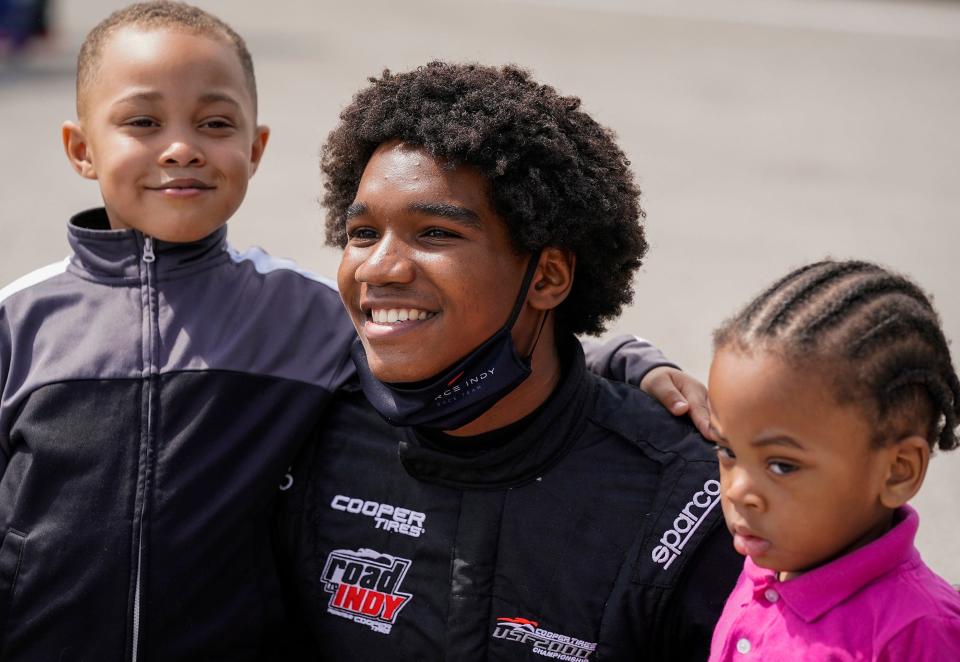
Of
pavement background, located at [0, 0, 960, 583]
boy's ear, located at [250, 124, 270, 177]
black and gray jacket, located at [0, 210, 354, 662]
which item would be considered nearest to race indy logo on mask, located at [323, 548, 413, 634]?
black and gray jacket, located at [0, 210, 354, 662]

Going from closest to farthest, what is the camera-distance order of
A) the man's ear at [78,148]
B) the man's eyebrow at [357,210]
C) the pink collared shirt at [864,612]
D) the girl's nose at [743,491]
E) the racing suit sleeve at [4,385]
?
the pink collared shirt at [864,612], the girl's nose at [743,491], the man's eyebrow at [357,210], the racing suit sleeve at [4,385], the man's ear at [78,148]

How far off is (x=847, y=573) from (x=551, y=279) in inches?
39.3

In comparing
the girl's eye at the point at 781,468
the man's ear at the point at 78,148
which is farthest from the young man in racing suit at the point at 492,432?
the man's ear at the point at 78,148

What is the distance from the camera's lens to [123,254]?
3.05 metres

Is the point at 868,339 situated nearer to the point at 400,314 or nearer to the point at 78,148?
the point at 400,314

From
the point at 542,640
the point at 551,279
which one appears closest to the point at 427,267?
the point at 551,279

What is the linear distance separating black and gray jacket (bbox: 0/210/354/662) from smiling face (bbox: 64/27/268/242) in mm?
97

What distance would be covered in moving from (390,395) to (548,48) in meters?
12.2

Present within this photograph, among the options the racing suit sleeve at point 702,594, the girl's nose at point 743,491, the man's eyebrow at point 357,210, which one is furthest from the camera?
the man's eyebrow at point 357,210

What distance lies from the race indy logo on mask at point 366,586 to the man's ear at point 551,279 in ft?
2.14

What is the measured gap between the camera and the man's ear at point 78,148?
3.29 m

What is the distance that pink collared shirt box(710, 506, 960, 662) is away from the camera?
2.09 meters

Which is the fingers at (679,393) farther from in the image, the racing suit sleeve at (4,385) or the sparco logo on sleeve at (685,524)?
the racing suit sleeve at (4,385)

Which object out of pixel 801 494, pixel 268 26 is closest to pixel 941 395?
pixel 801 494
